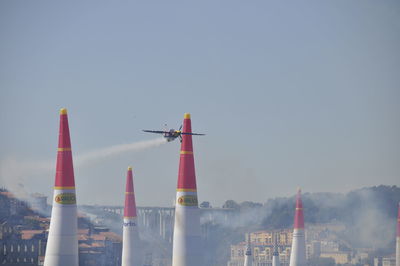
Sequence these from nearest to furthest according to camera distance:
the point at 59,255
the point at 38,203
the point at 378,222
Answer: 1. the point at 59,255
2. the point at 38,203
3. the point at 378,222

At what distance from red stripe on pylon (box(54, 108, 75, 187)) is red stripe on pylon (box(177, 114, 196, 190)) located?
8.20 m

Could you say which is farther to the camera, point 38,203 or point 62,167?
point 38,203

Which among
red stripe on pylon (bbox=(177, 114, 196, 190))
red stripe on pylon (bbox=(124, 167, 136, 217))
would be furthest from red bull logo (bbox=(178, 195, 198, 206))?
red stripe on pylon (bbox=(124, 167, 136, 217))

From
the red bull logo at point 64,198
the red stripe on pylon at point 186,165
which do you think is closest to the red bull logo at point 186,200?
the red stripe on pylon at point 186,165

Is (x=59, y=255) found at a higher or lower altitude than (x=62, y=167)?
lower

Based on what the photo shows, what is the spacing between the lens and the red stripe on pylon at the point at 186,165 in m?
68.0

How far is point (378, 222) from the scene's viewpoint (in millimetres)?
168500

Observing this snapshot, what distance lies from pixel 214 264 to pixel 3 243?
270ft

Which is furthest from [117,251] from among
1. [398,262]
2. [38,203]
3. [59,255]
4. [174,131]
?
[59,255]

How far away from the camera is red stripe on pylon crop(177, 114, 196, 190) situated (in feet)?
223

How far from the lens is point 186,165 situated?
68.1m

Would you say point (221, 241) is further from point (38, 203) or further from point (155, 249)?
point (38, 203)

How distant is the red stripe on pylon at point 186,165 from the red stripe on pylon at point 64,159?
26.9 feet

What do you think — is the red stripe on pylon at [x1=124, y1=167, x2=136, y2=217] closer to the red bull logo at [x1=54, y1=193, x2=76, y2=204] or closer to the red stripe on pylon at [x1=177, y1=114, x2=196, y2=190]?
the red stripe on pylon at [x1=177, y1=114, x2=196, y2=190]
